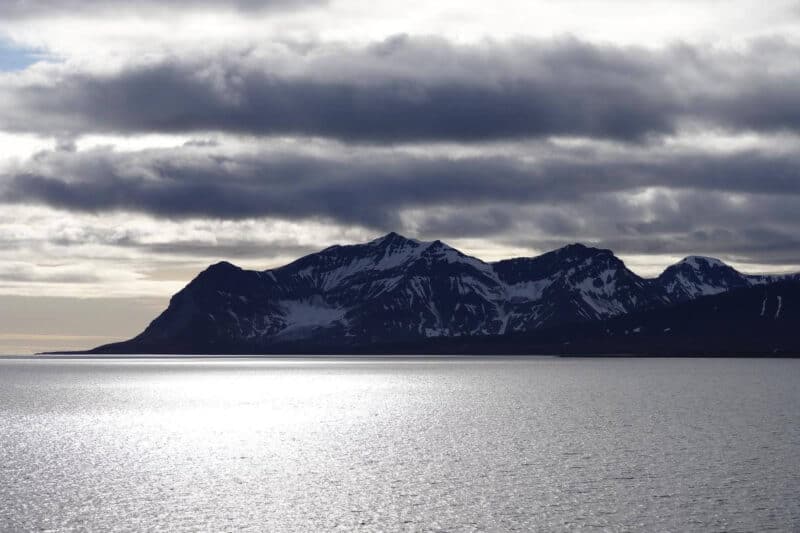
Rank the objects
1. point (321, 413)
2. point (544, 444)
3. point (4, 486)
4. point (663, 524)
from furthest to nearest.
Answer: point (321, 413)
point (544, 444)
point (4, 486)
point (663, 524)

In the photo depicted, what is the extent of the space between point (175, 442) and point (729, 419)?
7270 cm

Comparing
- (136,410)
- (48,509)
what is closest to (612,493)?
(48,509)

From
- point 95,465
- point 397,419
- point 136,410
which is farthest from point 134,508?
point 136,410

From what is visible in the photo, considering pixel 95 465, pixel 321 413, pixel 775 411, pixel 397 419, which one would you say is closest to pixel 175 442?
pixel 95 465

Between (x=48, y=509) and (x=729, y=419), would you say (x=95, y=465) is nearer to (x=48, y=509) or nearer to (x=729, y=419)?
A: (x=48, y=509)

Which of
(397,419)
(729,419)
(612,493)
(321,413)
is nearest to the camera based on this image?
(612,493)

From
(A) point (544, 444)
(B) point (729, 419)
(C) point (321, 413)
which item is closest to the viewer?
(A) point (544, 444)

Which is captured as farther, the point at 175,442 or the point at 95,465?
the point at 175,442

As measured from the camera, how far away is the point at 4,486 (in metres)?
70.5

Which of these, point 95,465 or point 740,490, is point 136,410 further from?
point 740,490

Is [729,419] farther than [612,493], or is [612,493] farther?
[729,419]

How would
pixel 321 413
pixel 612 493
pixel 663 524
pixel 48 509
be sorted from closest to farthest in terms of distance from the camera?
pixel 663 524
pixel 48 509
pixel 612 493
pixel 321 413

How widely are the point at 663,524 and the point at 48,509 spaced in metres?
36.7

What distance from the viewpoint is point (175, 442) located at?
348 feet
